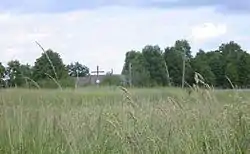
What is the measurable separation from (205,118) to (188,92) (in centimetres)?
82

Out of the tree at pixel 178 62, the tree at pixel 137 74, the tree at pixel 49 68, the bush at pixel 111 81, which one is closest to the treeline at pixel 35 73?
the tree at pixel 49 68

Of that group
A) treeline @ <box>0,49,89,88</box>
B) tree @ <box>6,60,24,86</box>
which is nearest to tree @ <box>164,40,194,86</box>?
treeline @ <box>0,49,89,88</box>

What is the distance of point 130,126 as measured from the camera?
483 centimetres

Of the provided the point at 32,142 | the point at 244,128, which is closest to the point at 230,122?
the point at 244,128

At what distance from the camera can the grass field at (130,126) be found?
436cm

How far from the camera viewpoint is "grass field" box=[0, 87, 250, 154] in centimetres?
436

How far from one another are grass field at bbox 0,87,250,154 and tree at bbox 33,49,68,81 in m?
0.35

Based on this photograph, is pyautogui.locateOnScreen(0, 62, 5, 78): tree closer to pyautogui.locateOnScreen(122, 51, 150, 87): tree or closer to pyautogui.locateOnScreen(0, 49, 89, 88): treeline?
pyautogui.locateOnScreen(0, 49, 89, 88): treeline

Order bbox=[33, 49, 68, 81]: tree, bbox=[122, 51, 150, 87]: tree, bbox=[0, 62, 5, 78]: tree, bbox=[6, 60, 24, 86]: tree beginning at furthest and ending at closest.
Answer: bbox=[122, 51, 150, 87]: tree < bbox=[0, 62, 5, 78]: tree < bbox=[6, 60, 24, 86]: tree < bbox=[33, 49, 68, 81]: tree

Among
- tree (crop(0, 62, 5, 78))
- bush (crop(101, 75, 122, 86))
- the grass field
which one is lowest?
the grass field

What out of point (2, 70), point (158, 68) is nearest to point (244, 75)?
point (158, 68)

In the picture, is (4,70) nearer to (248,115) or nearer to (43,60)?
(43,60)

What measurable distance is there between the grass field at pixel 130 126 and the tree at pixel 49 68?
350mm

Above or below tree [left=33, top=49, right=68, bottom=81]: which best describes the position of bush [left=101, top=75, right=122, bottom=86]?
below
